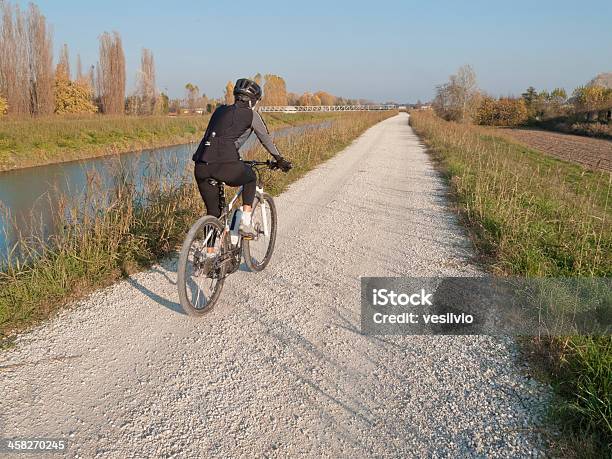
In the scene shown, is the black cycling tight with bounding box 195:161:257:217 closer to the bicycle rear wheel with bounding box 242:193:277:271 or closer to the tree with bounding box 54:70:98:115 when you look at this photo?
the bicycle rear wheel with bounding box 242:193:277:271

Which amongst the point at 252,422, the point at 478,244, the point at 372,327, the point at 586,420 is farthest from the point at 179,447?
the point at 478,244

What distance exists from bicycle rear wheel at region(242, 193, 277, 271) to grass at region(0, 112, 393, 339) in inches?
49.0

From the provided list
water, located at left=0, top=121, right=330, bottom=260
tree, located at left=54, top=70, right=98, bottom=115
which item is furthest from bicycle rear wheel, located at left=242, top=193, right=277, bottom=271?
tree, located at left=54, top=70, right=98, bottom=115

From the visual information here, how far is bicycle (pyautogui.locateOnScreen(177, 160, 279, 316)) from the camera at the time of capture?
11.4 feet

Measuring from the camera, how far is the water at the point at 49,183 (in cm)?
497

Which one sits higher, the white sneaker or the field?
the field

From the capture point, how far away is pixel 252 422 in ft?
7.92

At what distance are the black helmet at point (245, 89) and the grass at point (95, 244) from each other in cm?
217

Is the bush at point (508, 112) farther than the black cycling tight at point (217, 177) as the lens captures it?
Yes

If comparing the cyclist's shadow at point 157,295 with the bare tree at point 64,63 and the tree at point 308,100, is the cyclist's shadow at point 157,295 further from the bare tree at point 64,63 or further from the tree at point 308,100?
the tree at point 308,100

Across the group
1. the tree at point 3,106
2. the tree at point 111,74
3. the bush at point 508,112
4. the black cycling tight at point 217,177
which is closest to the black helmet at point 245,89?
the black cycling tight at point 217,177

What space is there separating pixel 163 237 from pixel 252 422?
136 inches

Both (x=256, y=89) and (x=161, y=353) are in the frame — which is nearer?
(x=161, y=353)

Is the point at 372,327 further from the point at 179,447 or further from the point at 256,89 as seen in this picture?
the point at 256,89
